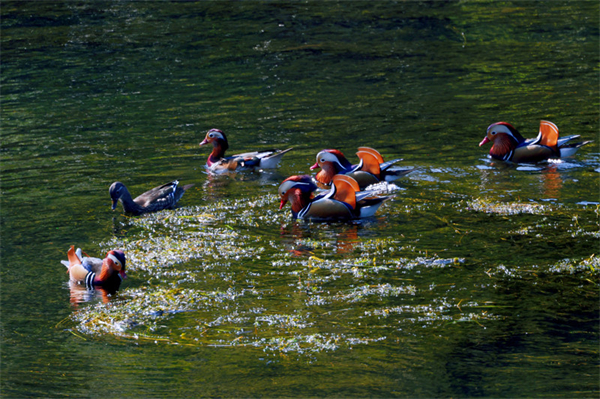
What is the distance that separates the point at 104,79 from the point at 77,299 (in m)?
15.7

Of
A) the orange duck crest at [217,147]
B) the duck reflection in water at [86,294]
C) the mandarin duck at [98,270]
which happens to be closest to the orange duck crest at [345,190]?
the mandarin duck at [98,270]

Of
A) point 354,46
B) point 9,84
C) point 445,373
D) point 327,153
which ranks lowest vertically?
point 445,373

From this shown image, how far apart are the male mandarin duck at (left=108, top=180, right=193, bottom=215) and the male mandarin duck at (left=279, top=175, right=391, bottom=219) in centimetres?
202

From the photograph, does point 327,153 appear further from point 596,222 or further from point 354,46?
point 354,46

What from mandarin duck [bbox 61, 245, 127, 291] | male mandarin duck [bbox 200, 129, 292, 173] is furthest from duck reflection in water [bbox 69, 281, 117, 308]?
male mandarin duck [bbox 200, 129, 292, 173]

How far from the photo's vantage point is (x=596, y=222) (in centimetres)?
1125

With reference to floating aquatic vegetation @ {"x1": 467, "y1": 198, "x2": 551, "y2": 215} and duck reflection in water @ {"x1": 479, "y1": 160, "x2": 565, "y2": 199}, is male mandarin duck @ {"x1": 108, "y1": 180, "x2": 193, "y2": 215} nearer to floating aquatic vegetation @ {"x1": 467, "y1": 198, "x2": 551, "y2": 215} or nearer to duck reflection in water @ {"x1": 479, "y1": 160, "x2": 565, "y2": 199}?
floating aquatic vegetation @ {"x1": 467, "y1": 198, "x2": 551, "y2": 215}

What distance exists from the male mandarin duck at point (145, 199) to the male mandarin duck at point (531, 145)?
6331 millimetres

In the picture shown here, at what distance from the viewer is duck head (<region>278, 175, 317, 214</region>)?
12383 mm

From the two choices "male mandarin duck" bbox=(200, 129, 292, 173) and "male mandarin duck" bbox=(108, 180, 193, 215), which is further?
"male mandarin duck" bbox=(200, 129, 292, 173)

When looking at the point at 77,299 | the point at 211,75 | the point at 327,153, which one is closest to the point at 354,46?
the point at 211,75

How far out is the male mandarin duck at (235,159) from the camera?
15.3 meters

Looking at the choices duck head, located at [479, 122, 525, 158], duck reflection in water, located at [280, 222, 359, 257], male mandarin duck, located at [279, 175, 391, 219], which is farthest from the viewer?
duck head, located at [479, 122, 525, 158]

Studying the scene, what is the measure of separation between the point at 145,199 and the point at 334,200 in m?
3.33
